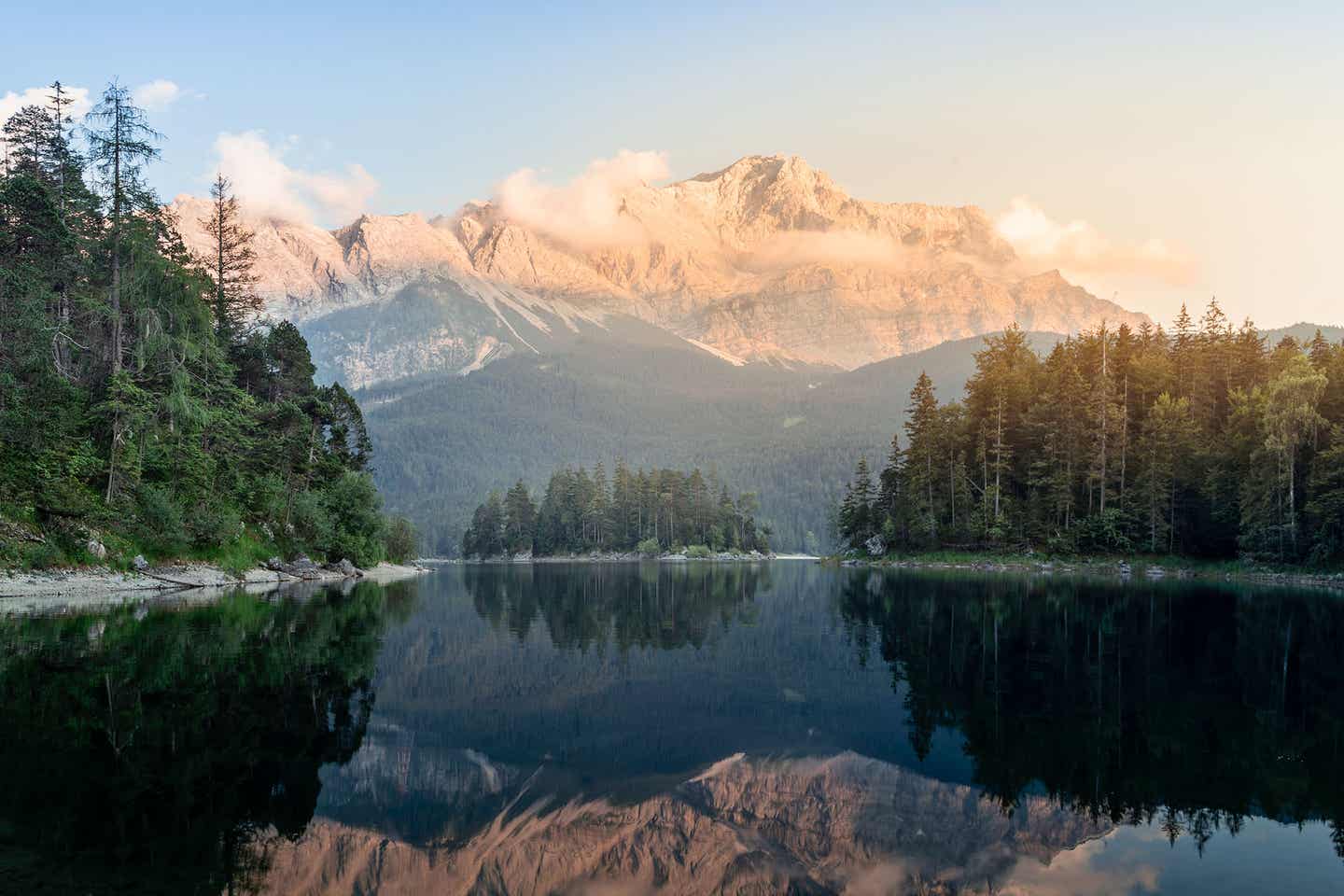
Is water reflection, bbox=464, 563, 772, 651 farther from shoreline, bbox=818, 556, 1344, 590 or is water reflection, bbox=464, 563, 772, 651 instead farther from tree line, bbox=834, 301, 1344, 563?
tree line, bbox=834, 301, 1344, 563

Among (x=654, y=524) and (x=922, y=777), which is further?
(x=654, y=524)

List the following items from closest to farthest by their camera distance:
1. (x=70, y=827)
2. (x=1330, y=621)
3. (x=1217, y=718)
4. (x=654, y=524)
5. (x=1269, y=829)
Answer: (x=70, y=827) → (x=1269, y=829) → (x=1217, y=718) → (x=1330, y=621) → (x=654, y=524)

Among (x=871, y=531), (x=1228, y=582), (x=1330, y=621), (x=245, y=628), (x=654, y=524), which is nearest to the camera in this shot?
(x=245, y=628)

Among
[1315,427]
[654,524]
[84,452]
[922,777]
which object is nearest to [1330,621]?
[922,777]

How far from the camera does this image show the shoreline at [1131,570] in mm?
59834

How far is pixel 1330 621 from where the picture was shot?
34125mm

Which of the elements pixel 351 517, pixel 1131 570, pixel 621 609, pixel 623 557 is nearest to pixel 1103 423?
pixel 1131 570

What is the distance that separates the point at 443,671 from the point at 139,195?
147ft

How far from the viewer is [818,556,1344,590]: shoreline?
59834 millimetres

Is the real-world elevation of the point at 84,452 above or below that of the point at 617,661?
above

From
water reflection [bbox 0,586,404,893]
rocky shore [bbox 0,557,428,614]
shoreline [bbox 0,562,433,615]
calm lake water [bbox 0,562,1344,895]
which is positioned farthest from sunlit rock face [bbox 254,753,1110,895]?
rocky shore [bbox 0,557,428,614]

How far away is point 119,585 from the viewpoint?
1823 inches

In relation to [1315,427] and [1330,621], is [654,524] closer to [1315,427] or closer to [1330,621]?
[1315,427]

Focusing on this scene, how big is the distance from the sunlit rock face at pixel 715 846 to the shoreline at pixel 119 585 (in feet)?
108
